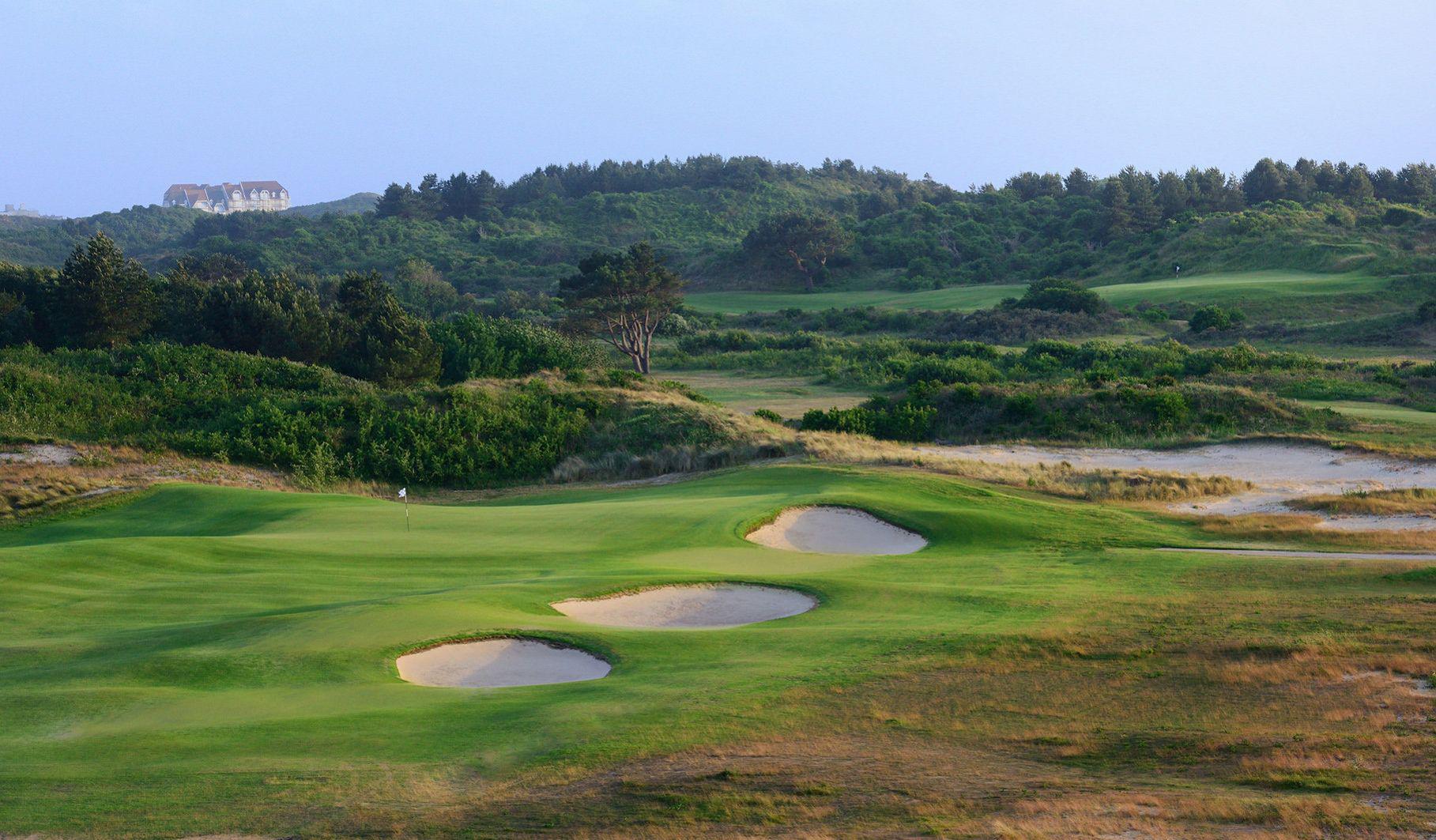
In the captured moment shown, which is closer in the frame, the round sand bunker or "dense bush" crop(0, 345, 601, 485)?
the round sand bunker

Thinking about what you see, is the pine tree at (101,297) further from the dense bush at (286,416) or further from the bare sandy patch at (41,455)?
the bare sandy patch at (41,455)

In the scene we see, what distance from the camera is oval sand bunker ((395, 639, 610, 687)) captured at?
410 inches

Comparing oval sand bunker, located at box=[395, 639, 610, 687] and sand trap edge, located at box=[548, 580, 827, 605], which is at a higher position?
sand trap edge, located at box=[548, 580, 827, 605]

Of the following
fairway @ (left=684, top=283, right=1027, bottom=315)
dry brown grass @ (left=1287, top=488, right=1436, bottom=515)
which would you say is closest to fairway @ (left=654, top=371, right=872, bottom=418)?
dry brown grass @ (left=1287, top=488, right=1436, bottom=515)

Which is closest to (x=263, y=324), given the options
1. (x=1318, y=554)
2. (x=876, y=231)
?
(x=1318, y=554)

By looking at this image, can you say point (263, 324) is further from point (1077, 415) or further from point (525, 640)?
point (525, 640)

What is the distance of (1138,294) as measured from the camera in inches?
2761

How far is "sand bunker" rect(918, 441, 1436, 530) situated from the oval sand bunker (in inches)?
501

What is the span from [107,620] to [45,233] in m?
145

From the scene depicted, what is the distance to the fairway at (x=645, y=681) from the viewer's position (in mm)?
7164

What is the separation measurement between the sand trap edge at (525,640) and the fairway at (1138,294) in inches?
2382

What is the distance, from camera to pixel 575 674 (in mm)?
10633

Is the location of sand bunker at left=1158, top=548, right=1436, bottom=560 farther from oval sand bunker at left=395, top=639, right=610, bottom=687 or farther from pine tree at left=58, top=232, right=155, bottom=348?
pine tree at left=58, top=232, right=155, bottom=348

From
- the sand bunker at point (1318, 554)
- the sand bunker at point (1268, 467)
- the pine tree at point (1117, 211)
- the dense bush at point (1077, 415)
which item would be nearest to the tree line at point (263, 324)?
the dense bush at point (1077, 415)
